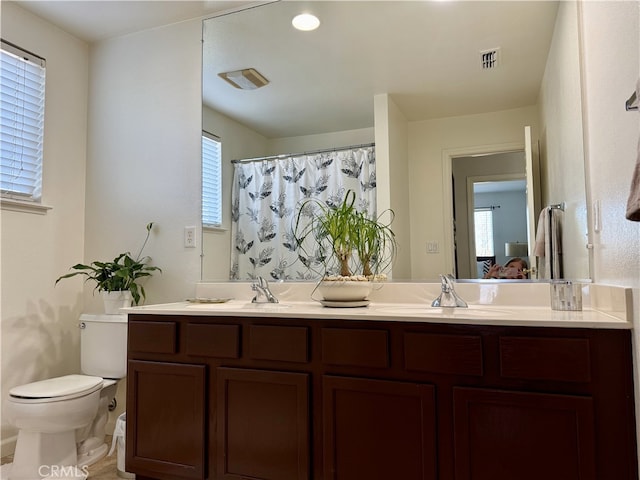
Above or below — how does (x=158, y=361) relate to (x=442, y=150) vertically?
below

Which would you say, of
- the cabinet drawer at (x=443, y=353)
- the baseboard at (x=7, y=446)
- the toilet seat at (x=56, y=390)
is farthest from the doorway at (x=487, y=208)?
the baseboard at (x=7, y=446)

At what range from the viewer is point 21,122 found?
7.86 feet

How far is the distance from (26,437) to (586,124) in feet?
9.06

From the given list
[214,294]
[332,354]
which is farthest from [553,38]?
[214,294]

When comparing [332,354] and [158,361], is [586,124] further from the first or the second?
[158,361]

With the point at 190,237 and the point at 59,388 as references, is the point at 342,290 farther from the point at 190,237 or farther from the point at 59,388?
the point at 59,388

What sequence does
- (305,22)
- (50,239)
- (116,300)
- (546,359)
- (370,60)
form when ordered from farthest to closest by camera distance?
1. (50,239)
2. (116,300)
3. (305,22)
4. (370,60)
5. (546,359)

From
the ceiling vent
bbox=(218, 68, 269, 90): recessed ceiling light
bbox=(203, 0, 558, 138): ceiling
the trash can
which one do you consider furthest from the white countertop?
bbox=(218, 68, 269, 90): recessed ceiling light

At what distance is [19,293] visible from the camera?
2344 mm

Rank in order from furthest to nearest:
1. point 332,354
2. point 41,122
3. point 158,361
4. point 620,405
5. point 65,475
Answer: point 41,122
point 65,475
point 158,361
point 332,354
point 620,405

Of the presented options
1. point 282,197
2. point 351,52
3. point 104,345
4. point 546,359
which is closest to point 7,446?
point 104,345

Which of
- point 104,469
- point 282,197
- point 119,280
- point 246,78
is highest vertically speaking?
point 246,78

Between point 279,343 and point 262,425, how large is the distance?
322mm

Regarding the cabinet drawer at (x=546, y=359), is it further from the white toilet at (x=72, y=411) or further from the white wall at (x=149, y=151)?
the white toilet at (x=72, y=411)
